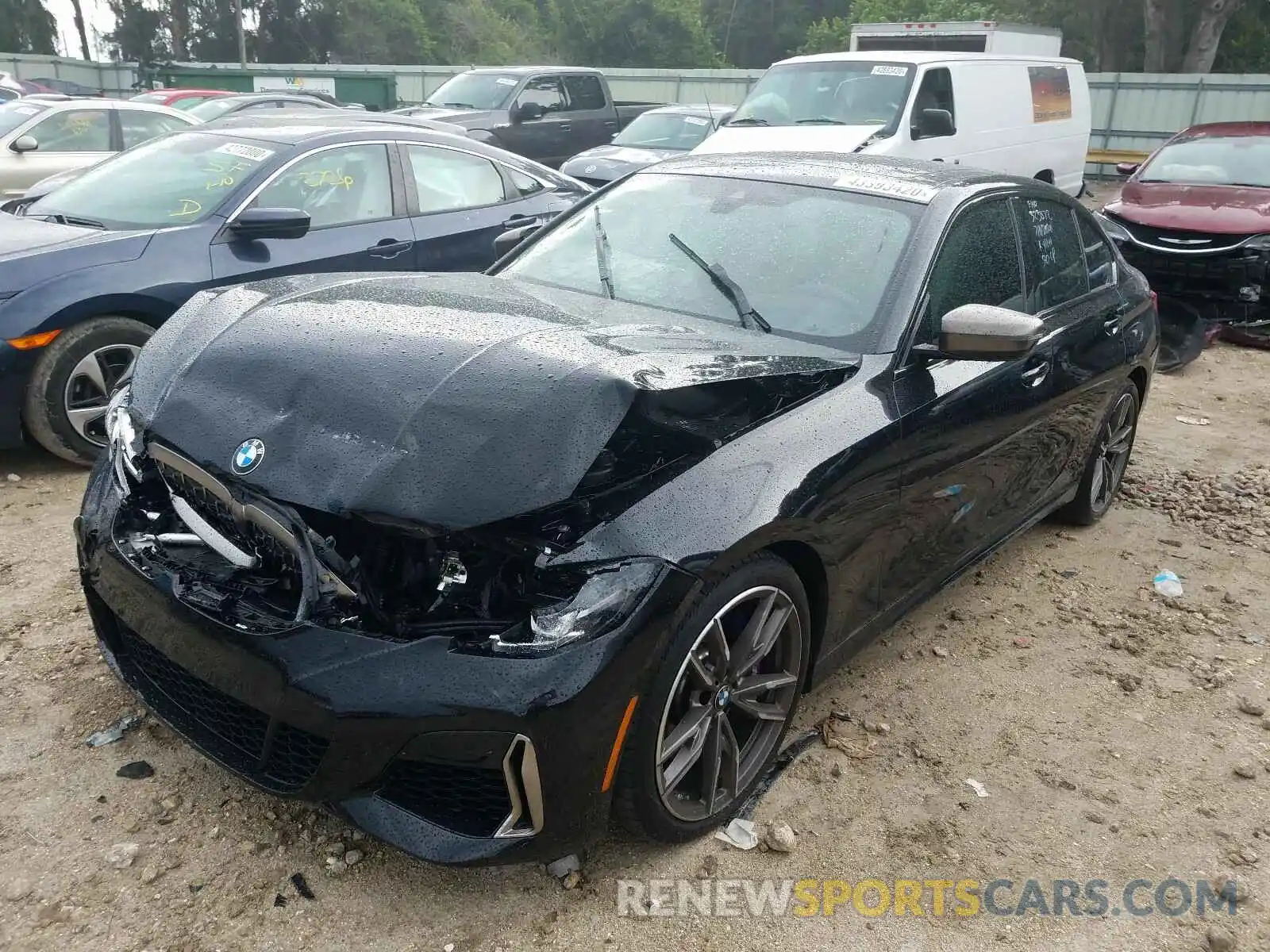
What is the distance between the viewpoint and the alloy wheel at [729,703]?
2.54 meters

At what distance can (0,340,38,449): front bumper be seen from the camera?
4.46 m

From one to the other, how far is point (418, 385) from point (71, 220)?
3.71 meters

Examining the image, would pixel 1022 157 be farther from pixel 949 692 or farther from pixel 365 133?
pixel 949 692

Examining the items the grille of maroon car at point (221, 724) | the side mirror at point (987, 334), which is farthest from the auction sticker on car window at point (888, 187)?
the grille of maroon car at point (221, 724)

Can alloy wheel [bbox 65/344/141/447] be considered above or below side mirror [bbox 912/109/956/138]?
below

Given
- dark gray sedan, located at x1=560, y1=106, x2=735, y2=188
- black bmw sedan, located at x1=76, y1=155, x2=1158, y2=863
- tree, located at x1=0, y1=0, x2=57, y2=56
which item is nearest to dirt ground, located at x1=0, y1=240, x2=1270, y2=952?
black bmw sedan, located at x1=76, y1=155, x2=1158, y2=863

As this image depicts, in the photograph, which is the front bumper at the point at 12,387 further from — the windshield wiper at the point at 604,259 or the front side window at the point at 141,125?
the front side window at the point at 141,125

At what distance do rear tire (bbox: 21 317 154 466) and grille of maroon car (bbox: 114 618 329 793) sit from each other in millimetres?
2323

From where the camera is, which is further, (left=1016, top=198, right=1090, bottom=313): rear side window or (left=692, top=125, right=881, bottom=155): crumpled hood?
(left=692, top=125, right=881, bottom=155): crumpled hood

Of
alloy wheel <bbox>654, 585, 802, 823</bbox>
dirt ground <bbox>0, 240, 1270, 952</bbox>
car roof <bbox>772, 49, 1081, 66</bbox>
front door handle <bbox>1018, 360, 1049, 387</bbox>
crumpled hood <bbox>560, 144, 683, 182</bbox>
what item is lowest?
dirt ground <bbox>0, 240, 1270, 952</bbox>

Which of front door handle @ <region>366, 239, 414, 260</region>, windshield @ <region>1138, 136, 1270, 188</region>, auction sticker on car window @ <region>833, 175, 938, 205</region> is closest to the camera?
auction sticker on car window @ <region>833, 175, 938, 205</region>

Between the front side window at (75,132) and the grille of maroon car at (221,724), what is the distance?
26.8 ft

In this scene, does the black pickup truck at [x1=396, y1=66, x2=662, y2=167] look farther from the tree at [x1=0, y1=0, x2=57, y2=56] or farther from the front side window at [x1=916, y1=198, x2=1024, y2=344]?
the tree at [x1=0, y1=0, x2=57, y2=56]

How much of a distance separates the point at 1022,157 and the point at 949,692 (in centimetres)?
909
